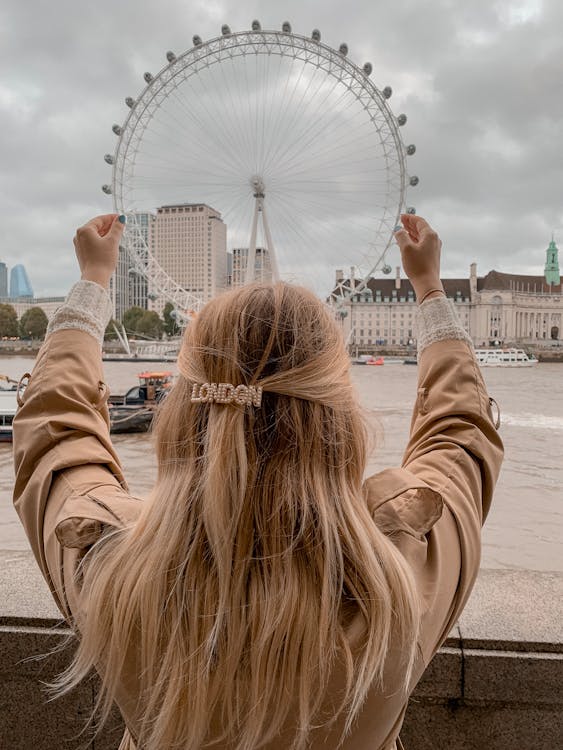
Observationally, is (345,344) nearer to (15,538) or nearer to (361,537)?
(361,537)

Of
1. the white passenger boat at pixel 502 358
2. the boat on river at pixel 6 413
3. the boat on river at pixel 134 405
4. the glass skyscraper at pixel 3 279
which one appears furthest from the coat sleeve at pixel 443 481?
the glass skyscraper at pixel 3 279

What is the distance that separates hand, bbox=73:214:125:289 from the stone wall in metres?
0.84

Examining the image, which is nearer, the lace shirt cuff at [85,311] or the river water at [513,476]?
the lace shirt cuff at [85,311]

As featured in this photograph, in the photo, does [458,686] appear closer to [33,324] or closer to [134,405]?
[134,405]

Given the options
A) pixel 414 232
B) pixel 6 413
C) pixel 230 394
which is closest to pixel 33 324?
pixel 6 413

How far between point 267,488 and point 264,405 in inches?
4.4

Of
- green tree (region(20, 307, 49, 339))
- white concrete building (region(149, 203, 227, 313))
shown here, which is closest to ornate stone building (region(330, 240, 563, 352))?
green tree (region(20, 307, 49, 339))

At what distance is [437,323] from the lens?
129 cm

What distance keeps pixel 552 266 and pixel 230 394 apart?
117436 mm

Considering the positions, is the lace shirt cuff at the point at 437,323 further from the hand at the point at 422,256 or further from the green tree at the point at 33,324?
the green tree at the point at 33,324

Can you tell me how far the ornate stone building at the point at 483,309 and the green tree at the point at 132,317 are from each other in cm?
Result: 2325

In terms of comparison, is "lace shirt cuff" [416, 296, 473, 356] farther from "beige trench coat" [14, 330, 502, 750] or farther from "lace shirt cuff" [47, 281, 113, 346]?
"lace shirt cuff" [47, 281, 113, 346]

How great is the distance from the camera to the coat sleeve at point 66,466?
3.34 feet

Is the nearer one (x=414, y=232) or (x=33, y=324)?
(x=414, y=232)
